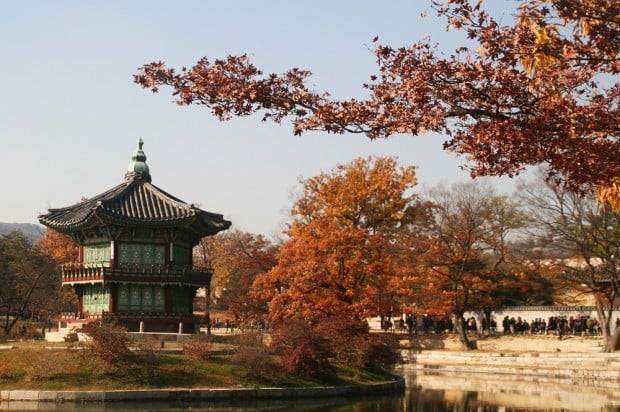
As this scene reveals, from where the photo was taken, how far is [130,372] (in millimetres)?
32250

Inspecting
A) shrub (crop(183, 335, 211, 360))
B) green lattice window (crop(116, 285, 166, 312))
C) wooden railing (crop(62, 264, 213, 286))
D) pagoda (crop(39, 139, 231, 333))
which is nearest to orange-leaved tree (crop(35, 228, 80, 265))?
pagoda (crop(39, 139, 231, 333))

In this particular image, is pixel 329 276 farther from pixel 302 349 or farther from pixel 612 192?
pixel 612 192

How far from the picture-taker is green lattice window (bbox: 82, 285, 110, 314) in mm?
45344

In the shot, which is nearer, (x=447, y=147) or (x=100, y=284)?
(x=447, y=147)

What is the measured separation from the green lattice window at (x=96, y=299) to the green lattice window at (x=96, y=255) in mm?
1295

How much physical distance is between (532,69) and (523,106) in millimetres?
713

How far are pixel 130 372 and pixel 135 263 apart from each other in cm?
1414

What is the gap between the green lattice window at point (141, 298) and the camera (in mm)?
45272

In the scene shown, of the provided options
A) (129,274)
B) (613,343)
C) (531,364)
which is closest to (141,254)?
(129,274)

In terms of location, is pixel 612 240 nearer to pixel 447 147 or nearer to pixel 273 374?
pixel 273 374

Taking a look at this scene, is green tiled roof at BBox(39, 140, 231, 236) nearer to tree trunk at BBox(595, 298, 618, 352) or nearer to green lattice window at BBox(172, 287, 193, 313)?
green lattice window at BBox(172, 287, 193, 313)

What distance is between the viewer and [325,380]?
117ft

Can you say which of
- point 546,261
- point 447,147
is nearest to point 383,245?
point 546,261

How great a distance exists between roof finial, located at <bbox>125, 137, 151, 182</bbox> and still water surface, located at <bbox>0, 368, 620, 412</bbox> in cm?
2034
